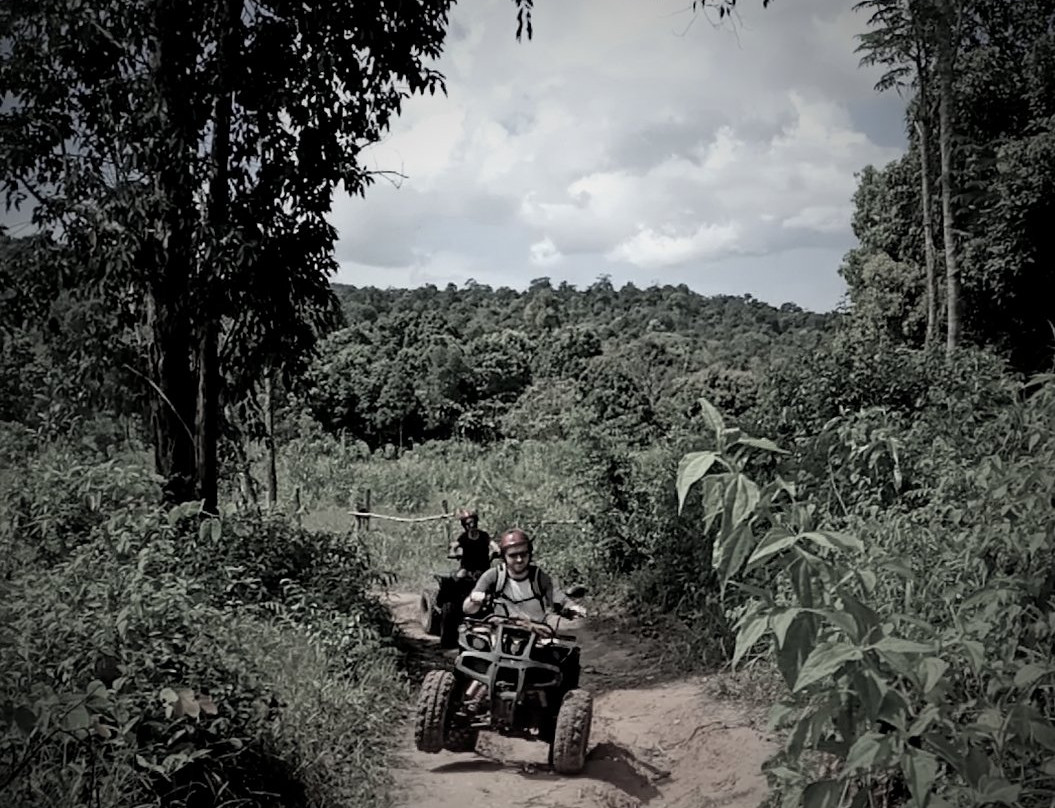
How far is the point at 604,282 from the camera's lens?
274ft

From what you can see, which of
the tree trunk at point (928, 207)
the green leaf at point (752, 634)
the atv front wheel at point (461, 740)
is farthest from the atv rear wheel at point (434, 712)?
the tree trunk at point (928, 207)

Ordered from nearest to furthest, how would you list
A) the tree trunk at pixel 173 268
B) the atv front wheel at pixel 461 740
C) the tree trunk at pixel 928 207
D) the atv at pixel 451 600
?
the atv front wheel at pixel 461 740
the tree trunk at pixel 173 268
the atv at pixel 451 600
the tree trunk at pixel 928 207

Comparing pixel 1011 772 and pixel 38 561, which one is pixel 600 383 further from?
pixel 1011 772

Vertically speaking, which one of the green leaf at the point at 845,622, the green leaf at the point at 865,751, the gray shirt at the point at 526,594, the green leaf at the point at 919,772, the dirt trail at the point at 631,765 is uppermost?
the green leaf at the point at 845,622

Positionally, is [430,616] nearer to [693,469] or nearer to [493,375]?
[693,469]

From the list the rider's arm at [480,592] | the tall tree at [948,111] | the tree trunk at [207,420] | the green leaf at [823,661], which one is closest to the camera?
the green leaf at [823,661]

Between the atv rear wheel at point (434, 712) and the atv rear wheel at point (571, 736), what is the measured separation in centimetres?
67

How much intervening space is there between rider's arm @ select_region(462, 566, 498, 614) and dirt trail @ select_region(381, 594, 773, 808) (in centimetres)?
89

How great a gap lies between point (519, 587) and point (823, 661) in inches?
174

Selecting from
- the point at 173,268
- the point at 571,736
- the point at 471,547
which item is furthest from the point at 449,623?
the point at 173,268

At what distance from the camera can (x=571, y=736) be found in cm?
525

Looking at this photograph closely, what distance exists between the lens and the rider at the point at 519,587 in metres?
6.09

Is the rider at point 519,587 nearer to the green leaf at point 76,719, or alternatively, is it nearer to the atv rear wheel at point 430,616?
the atv rear wheel at point 430,616

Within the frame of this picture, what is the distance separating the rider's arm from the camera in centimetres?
600
